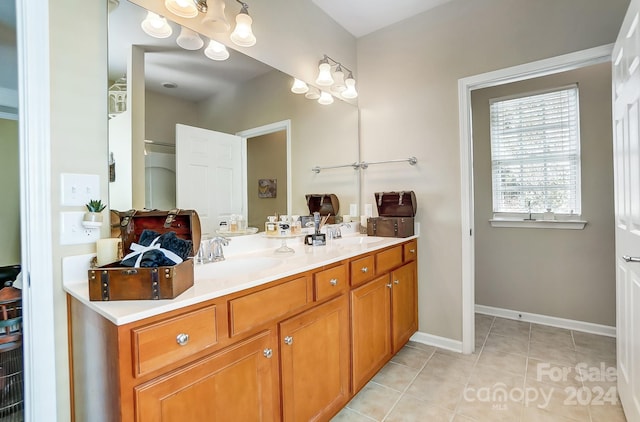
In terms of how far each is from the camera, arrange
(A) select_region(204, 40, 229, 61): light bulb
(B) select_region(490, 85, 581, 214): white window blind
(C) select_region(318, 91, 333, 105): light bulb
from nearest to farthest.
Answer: (A) select_region(204, 40, 229, 61): light bulb, (C) select_region(318, 91, 333, 105): light bulb, (B) select_region(490, 85, 581, 214): white window blind

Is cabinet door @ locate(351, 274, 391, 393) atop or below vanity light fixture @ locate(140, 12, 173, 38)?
below

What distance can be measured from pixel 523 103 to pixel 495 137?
1.22 feet

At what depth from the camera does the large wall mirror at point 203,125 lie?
4.45ft

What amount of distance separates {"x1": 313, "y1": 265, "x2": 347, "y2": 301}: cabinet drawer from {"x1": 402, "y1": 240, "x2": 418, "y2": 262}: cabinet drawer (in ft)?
2.78

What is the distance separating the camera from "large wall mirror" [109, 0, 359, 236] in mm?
1356

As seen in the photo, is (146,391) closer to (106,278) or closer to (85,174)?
(106,278)

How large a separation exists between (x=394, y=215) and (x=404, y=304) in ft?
2.30

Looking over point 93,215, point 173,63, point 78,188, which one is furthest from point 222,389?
point 173,63

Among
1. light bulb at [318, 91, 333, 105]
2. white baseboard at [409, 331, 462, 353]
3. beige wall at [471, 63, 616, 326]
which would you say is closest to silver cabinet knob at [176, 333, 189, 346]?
light bulb at [318, 91, 333, 105]

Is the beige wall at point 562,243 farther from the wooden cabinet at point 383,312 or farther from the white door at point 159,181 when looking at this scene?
the white door at point 159,181

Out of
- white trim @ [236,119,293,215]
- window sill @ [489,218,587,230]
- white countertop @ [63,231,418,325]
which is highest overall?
white trim @ [236,119,293,215]

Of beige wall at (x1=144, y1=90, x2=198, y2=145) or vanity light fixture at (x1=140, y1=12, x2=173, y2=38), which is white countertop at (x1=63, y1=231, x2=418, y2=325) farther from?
vanity light fixture at (x1=140, y1=12, x2=173, y2=38)

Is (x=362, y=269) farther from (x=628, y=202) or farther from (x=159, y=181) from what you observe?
(x=628, y=202)

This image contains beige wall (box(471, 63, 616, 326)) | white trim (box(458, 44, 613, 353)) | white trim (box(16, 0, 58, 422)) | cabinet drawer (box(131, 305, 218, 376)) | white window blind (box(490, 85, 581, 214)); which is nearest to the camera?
cabinet drawer (box(131, 305, 218, 376))
